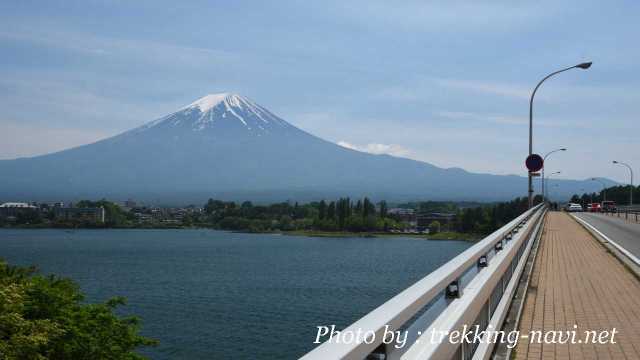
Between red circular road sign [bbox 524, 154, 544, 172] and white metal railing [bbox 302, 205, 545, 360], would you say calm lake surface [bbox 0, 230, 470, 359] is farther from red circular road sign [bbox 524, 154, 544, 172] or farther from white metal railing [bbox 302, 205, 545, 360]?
white metal railing [bbox 302, 205, 545, 360]

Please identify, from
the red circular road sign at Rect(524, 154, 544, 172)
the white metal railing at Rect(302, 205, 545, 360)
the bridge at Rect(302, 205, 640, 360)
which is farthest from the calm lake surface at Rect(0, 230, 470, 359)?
the white metal railing at Rect(302, 205, 545, 360)

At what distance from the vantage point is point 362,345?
2551 millimetres

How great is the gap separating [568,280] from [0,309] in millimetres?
20204

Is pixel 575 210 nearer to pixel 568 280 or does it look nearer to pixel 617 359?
pixel 568 280

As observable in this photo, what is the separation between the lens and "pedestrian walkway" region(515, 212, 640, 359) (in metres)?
6.43

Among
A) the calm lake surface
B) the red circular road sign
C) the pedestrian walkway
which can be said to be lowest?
the calm lake surface

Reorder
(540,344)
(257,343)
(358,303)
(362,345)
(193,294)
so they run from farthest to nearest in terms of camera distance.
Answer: (193,294) → (358,303) → (257,343) → (540,344) → (362,345)

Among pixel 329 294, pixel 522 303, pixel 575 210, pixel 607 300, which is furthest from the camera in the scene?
pixel 575 210

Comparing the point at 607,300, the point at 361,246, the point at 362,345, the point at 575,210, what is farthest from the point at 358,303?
the point at 361,246

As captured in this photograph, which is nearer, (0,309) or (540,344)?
(540,344)

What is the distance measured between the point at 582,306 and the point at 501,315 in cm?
246

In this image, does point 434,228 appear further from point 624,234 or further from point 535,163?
point 535,163

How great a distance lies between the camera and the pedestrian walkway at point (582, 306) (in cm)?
643

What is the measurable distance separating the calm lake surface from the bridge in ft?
103
